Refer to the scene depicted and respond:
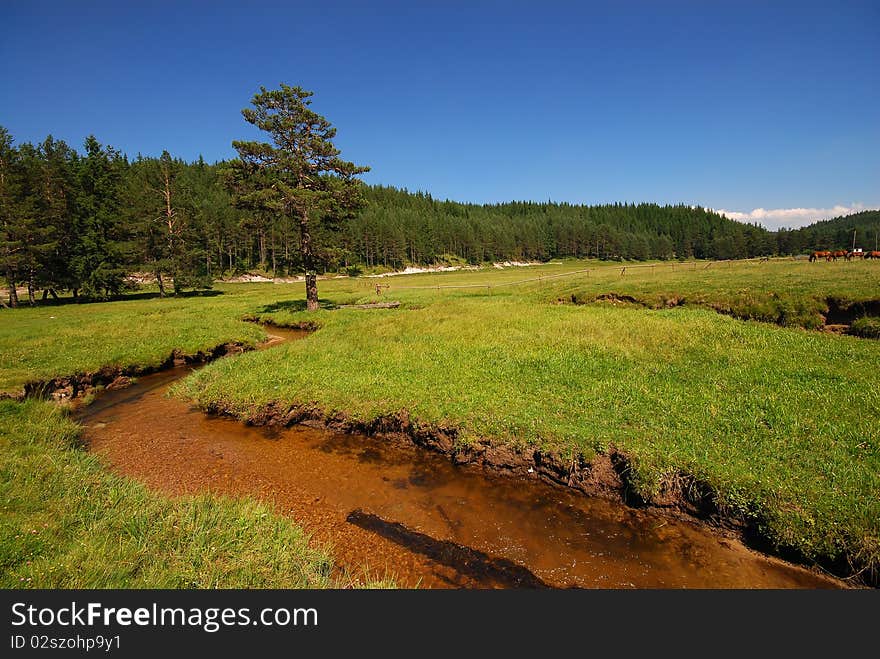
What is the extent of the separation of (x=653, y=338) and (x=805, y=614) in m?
12.0

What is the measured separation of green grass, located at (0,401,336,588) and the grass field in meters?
4.76

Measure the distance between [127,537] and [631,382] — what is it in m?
12.3

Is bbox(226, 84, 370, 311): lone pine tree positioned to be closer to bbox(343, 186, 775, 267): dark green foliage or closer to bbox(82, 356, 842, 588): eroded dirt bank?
bbox(82, 356, 842, 588): eroded dirt bank

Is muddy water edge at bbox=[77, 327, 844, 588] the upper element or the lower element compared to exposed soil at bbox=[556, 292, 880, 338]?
lower

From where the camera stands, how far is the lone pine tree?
1036 inches

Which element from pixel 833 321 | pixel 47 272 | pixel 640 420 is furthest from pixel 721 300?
pixel 47 272

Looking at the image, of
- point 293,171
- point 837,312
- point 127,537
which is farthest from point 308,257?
point 837,312

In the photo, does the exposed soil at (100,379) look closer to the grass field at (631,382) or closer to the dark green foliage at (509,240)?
the grass field at (631,382)

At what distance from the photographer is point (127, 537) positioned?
5578mm

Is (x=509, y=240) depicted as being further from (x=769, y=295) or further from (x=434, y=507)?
(x=434, y=507)

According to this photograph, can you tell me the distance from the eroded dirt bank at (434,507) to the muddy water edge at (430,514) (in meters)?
0.03

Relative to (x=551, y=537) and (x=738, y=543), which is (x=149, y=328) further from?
(x=738, y=543)

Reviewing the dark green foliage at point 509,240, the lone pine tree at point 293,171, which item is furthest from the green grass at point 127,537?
the dark green foliage at point 509,240

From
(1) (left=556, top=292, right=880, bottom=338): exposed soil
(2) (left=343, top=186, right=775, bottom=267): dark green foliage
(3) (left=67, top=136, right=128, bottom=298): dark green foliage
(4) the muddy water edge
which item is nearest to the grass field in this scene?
(1) (left=556, top=292, right=880, bottom=338): exposed soil
